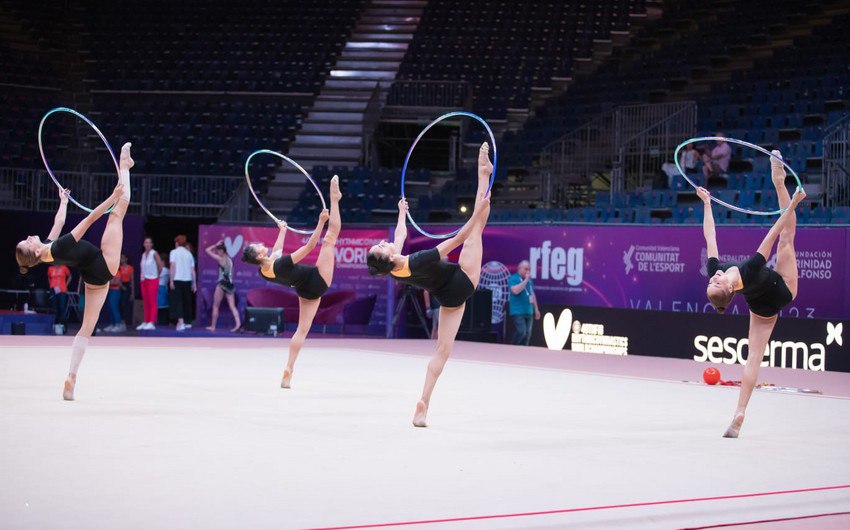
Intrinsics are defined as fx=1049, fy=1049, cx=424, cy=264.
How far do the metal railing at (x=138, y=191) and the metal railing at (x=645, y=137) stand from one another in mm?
8974

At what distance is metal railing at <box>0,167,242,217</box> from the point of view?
24469mm

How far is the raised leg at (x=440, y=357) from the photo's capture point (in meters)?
8.96

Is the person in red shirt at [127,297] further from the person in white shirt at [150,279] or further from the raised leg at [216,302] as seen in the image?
the raised leg at [216,302]

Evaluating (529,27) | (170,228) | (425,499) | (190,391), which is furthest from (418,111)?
(425,499)

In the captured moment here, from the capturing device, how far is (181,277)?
22562 millimetres

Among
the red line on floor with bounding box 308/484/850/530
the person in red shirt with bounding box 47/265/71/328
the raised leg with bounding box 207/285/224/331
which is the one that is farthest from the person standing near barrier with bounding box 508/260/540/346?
the red line on floor with bounding box 308/484/850/530

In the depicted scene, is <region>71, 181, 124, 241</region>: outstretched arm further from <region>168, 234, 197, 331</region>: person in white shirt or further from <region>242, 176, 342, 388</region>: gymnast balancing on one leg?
<region>168, 234, 197, 331</region>: person in white shirt

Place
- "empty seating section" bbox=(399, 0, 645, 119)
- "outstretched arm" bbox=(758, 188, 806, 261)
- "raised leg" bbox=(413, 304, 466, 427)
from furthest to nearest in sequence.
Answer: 1. "empty seating section" bbox=(399, 0, 645, 119)
2. "raised leg" bbox=(413, 304, 466, 427)
3. "outstretched arm" bbox=(758, 188, 806, 261)

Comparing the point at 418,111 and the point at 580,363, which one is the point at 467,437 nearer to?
the point at 580,363

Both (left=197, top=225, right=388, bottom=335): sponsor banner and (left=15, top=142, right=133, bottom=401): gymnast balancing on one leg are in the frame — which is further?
(left=197, top=225, right=388, bottom=335): sponsor banner

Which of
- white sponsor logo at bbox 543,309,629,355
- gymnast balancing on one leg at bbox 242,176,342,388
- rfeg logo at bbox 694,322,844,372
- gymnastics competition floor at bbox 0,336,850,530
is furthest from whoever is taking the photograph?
white sponsor logo at bbox 543,309,629,355

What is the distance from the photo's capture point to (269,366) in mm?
14727

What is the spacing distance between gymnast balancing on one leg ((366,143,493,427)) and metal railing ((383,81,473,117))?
64.6 feet

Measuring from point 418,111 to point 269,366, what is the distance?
15.4 meters
